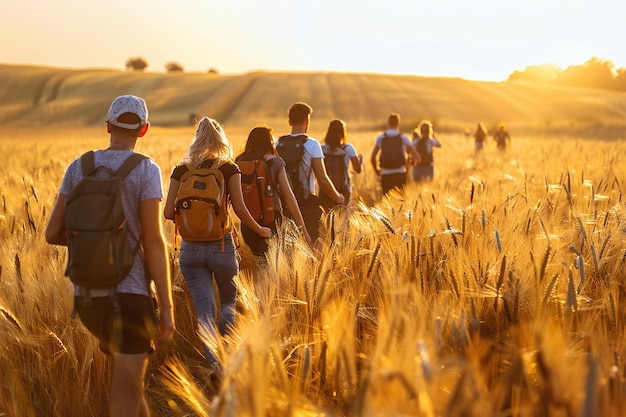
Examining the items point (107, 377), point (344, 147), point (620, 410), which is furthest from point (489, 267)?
point (344, 147)

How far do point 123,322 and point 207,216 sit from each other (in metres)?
0.97

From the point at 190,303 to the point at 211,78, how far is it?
8175 centimetres

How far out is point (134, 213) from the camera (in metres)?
2.04

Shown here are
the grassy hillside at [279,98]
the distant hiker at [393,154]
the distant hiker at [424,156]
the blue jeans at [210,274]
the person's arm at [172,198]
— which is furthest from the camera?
the grassy hillside at [279,98]

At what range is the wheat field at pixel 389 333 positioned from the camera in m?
1.26

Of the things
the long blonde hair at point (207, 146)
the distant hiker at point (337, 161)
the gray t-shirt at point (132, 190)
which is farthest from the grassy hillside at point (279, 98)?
the gray t-shirt at point (132, 190)

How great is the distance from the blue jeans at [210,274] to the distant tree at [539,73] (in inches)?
4121

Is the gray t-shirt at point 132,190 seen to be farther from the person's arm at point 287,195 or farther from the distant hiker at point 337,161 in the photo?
the distant hiker at point 337,161

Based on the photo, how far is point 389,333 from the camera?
132cm

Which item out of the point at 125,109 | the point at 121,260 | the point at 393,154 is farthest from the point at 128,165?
the point at 393,154

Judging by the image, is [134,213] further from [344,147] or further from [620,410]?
[344,147]

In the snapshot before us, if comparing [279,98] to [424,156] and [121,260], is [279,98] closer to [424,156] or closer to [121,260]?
[424,156]

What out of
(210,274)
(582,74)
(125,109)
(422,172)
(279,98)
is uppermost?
(582,74)

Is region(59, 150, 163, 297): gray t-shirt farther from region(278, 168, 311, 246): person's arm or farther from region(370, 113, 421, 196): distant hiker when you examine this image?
region(370, 113, 421, 196): distant hiker
